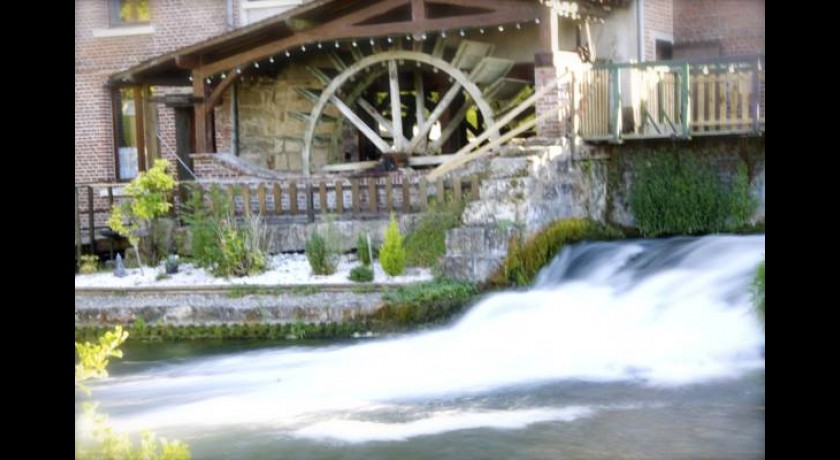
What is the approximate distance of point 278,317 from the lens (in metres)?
11.9

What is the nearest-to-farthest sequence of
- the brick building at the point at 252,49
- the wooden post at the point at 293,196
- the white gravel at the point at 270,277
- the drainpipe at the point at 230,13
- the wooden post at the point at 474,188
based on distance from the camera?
the white gravel at the point at 270,277 < the wooden post at the point at 474,188 < the wooden post at the point at 293,196 < the brick building at the point at 252,49 < the drainpipe at the point at 230,13

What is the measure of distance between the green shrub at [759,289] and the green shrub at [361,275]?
370 cm

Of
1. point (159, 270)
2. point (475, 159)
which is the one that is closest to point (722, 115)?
point (475, 159)

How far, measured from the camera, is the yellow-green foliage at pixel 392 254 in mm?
11828

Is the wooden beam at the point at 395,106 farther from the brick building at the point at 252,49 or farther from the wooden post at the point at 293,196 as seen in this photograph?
the wooden post at the point at 293,196

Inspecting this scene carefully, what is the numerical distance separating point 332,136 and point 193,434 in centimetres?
889

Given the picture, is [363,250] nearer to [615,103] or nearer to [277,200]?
[277,200]

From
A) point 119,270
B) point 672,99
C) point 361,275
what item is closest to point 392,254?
point 361,275

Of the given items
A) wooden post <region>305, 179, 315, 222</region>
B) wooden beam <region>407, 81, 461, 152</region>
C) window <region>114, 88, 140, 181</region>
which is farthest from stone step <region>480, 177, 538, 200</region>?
window <region>114, 88, 140, 181</region>

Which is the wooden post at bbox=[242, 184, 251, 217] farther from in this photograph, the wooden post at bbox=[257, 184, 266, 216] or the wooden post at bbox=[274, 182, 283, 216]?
the wooden post at bbox=[274, 182, 283, 216]

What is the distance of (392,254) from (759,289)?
3.61 meters

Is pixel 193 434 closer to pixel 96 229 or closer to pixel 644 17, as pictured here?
pixel 96 229

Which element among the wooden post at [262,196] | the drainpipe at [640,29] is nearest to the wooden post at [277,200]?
the wooden post at [262,196]

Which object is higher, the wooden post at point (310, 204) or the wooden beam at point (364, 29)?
the wooden beam at point (364, 29)
